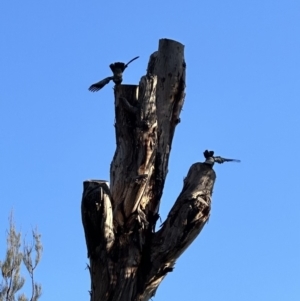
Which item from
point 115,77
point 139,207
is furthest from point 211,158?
point 115,77

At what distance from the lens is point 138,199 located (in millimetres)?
5441

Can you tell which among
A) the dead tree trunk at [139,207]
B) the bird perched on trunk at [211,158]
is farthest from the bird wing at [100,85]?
the bird perched on trunk at [211,158]

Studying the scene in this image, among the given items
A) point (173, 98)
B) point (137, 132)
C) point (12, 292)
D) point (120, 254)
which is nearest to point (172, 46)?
point (173, 98)

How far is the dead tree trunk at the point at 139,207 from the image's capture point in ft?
17.2

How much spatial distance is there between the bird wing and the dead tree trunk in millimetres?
131

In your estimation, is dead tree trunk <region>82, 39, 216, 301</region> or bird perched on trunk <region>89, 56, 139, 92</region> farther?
bird perched on trunk <region>89, 56, 139, 92</region>

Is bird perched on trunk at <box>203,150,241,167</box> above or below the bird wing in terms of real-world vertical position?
below

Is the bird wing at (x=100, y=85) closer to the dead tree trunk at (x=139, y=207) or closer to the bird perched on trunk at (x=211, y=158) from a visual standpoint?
the dead tree trunk at (x=139, y=207)

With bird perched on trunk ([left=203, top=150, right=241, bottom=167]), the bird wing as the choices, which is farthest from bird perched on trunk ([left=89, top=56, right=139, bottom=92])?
bird perched on trunk ([left=203, top=150, right=241, bottom=167])

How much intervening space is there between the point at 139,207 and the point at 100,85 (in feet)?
3.32

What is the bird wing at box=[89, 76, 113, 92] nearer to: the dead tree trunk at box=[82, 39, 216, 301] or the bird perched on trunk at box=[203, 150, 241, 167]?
the dead tree trunk at box=[82, 39, 216, 301]

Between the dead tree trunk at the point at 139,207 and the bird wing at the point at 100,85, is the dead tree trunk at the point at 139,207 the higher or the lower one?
the lower one

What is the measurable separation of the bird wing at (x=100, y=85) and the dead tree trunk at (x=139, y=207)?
13 cm

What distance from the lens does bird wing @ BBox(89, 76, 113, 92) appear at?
5.95 metres
